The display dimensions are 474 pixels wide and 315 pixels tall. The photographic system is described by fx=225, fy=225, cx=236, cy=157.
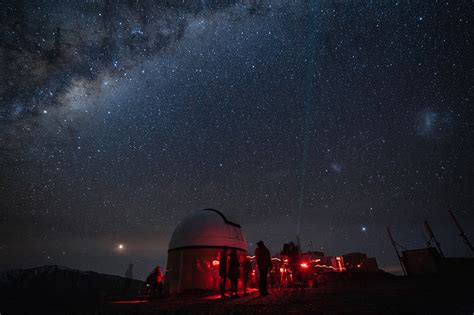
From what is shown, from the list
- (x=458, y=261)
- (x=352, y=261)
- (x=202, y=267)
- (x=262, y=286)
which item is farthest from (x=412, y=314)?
(x=352, y=261)

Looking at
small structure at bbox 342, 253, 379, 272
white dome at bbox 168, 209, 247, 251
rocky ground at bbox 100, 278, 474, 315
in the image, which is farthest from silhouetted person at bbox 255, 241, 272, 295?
small structure at bbox 342, 253, 379, 272

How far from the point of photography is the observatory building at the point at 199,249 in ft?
50.6

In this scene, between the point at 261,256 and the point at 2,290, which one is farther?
the point at 2,290

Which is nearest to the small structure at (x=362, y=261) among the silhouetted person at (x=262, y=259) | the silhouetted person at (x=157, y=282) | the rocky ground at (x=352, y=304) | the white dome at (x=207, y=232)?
the white dome at (x=207, y=232)

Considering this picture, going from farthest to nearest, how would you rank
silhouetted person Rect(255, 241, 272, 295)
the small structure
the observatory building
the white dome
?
the small structure
the white dome
the observatory building
silhouetted person Rect(255, 241, 272, 295)

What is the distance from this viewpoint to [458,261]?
16.6 m

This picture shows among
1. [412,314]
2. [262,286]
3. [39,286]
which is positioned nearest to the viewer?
[412,314]

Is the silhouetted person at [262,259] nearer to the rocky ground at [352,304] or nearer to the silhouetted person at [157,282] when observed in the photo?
the rocky ground at [352,304]

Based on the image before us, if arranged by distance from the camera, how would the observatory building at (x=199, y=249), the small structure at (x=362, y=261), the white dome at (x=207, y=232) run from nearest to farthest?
the observatory building at (x=199, y=249) → the white dome at (x=207, y=232) → the small structure at (x=362, y=261)

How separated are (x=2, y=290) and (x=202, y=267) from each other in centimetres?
9832

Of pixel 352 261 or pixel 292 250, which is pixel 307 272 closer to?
pixel 292 250

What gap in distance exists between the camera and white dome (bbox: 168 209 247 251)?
16.4 metres

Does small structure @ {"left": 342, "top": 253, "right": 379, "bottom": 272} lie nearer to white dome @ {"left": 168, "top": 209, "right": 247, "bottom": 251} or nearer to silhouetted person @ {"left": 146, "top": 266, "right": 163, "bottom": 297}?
white dome @ {"left": 168, "top": 209, "right": 247, "bottom": 251}

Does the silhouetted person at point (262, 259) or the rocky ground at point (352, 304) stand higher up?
the silhouetted person at point (262, 259)
